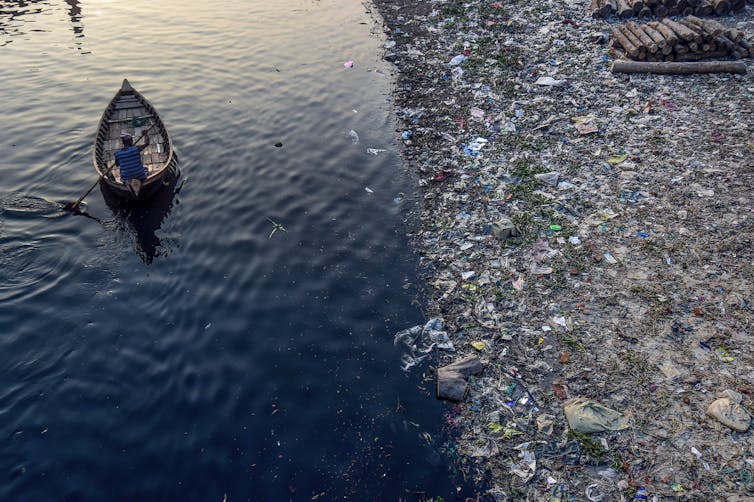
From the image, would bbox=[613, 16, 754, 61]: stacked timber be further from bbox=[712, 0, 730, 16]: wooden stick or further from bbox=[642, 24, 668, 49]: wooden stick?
bbox=[712, 0, 730, 16]: wooden stick

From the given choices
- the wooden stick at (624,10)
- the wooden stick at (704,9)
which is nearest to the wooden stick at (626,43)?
the wooden stick at (624,10)

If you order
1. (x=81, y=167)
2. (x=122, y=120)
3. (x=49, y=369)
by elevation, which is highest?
(x=122, y=120)

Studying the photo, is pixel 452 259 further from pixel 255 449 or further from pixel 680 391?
pixel 255 449

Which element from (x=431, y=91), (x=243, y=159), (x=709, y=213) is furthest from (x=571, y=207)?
(x=243, y=159)

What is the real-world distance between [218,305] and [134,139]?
653 cm

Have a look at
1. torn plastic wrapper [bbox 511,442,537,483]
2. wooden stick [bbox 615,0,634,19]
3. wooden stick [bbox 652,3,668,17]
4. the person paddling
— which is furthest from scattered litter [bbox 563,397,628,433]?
wooden stick [bbox 652,3,668,17]

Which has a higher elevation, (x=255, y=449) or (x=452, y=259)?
(x=452, y=259)

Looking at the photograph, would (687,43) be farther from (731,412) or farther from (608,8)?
(731,412)

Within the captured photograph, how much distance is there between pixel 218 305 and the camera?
27.6 ft

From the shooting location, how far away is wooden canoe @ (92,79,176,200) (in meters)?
10.2

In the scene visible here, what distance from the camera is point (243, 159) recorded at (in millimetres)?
12344

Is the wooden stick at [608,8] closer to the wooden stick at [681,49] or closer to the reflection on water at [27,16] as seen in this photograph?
the wooden stick at [681,49]

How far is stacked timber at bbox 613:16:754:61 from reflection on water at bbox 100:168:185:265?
44.3 feet

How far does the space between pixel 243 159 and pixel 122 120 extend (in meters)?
3.61
